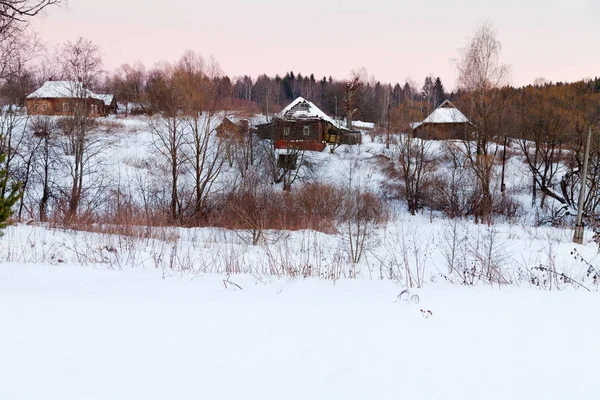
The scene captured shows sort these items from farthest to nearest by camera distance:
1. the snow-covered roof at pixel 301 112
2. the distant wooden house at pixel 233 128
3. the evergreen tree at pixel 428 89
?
the evergreen tree at pixel 428 89 < the snow-covered roof at pixel 301 112 < the distant wooden house at pixel 233 128

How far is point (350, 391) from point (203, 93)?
1967 centimetres

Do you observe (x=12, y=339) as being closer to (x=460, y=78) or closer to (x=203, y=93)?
(x=203, y=93)

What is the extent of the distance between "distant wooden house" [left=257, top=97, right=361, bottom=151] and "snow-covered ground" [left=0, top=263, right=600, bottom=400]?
86.9ft

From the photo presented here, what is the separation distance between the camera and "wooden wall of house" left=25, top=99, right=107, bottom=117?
68.0ft

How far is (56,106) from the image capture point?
21.9 m

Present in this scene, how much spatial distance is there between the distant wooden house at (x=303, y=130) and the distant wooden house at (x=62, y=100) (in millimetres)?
13070

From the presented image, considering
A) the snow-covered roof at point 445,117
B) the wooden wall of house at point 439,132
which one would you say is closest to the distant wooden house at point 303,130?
the snow-covered roof at point 445,117

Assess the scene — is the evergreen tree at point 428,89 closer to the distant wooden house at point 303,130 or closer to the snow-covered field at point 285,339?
the distant wooden house at point 303,130

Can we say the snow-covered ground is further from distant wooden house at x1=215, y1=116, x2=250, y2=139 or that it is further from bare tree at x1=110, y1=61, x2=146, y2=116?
bare tree at x1=110, y1=61, x2=146, y2=116

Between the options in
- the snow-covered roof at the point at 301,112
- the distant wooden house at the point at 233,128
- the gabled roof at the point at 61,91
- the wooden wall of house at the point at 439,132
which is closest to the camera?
the gabled roof at the point at 61,91

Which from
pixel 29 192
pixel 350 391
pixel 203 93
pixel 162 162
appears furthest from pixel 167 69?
pixel 350 391

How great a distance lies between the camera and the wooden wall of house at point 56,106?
2073 cm

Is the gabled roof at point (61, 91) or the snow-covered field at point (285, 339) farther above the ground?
the gabled roof at point (61, 91)

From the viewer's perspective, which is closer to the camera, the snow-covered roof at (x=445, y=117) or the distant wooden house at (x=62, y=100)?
the distant wooden house at (x=62, y=100)
